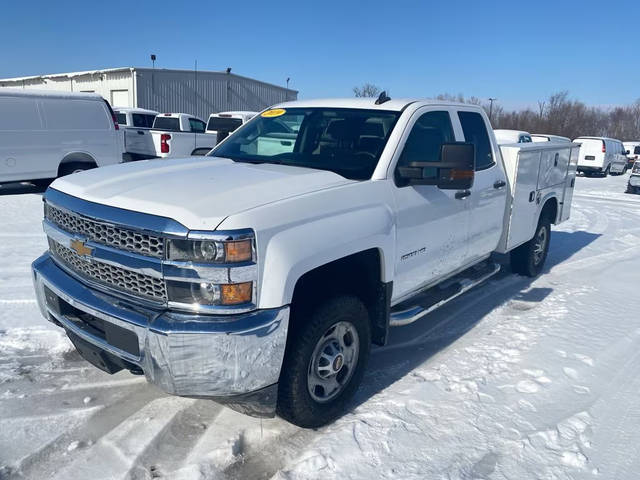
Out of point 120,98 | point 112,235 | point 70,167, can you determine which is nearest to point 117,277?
point 112,235

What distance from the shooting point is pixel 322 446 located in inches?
117

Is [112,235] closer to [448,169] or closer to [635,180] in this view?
[448,169]

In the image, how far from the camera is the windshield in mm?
3625

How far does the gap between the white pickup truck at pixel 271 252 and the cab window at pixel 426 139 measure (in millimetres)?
16

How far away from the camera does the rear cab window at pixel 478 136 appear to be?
15.4ft

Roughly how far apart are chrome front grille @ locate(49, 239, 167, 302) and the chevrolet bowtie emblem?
40 mm

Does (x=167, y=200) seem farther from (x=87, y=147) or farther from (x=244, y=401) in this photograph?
(x=87, y=147)

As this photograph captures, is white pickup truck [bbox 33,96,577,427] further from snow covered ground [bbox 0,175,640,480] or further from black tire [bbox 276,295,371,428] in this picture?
snow covered ground [bbox 0,175,640,480]

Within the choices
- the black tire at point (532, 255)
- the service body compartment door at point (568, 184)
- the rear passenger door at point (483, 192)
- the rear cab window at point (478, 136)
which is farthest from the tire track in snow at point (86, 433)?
the service body compartment door at point (568, 184)

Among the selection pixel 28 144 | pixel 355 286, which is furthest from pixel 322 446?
pixel 28 144

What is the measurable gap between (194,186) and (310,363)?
46.9 inches

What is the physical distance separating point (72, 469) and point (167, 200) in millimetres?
1483

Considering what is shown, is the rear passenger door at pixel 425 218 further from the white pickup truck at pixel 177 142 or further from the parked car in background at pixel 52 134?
the parked car in background at pixel 52 134

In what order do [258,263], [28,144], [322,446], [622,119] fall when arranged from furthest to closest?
[622,119]
[28,144]
[322,446]
[258,263]
